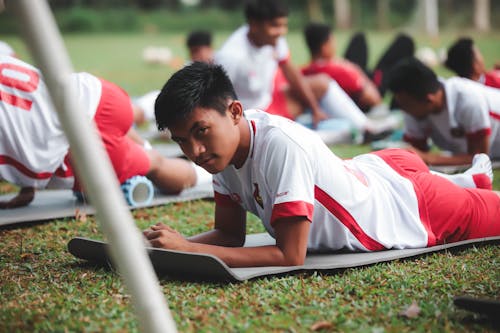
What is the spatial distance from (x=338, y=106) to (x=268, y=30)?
3.95ft

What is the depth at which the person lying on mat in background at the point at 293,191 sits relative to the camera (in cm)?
284

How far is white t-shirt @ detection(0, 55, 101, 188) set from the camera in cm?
412

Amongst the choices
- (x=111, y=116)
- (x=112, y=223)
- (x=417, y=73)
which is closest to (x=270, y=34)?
→ (x=417, y=73)

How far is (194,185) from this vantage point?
5254mm

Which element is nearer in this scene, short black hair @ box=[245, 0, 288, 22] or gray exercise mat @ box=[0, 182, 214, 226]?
gray exercise mat @ box=[0, 182, 214, 226]

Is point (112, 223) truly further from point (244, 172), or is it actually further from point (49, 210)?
point (49, 210)

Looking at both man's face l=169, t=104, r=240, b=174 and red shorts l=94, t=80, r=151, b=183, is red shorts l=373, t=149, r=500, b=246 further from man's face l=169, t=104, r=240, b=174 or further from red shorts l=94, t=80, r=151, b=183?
red shorts l=94, t=80, r=151, b=183

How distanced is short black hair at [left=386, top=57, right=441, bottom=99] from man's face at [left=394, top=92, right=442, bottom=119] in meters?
0.03

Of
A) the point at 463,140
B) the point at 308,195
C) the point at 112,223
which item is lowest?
the point at 463,140

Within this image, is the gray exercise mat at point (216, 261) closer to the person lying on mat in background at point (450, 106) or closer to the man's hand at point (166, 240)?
the man's hand at point (166, 240)

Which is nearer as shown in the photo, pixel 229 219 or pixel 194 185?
pixel 229 219

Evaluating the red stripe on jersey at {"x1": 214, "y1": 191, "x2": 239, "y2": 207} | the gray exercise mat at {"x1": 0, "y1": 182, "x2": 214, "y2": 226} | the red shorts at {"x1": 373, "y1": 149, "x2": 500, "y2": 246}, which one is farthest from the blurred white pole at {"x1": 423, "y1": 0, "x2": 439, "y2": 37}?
the red stripe on jersey at {"x1": 214, "y1": 191, "x2": 239, "y2": 207}

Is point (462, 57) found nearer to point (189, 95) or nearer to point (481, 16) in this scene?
point (189, 95)

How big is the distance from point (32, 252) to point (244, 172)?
1.27 m
